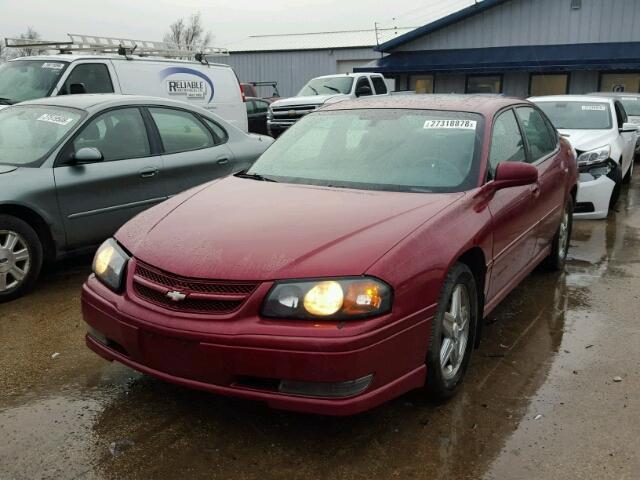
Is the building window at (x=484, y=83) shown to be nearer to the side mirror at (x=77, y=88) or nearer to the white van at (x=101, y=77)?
the white van at (x=101, y=77)

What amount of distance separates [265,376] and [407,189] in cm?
147

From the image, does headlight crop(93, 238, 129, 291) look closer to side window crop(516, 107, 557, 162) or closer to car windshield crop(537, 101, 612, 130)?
side window crop(516, 107, 557, 162)

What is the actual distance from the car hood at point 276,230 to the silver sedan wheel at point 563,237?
250 centimetres

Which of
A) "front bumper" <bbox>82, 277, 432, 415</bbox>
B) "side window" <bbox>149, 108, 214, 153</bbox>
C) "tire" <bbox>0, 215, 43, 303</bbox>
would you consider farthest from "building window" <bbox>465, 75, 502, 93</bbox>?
"front bumper" <bbox>82, 277, 432, 415</bbox>

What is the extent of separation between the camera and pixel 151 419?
3104 millimetres

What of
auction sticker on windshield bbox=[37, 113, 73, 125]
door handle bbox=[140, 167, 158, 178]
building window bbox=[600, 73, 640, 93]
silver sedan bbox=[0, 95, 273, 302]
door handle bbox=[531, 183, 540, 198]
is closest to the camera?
door handle bbox=[531, 183, 540, 198]

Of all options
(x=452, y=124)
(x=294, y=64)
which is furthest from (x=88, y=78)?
(x=294, y=64)

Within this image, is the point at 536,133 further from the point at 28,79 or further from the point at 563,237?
the point at 28,79

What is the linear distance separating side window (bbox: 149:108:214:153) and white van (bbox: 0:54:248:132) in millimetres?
3380

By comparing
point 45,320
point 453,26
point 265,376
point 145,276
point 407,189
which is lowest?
point 45,320

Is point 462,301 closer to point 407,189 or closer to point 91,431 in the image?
point 407,189

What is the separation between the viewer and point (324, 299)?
2578mm

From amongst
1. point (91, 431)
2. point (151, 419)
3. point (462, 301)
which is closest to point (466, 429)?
point (462, 301)

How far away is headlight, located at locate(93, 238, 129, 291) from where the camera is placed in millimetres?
3033
